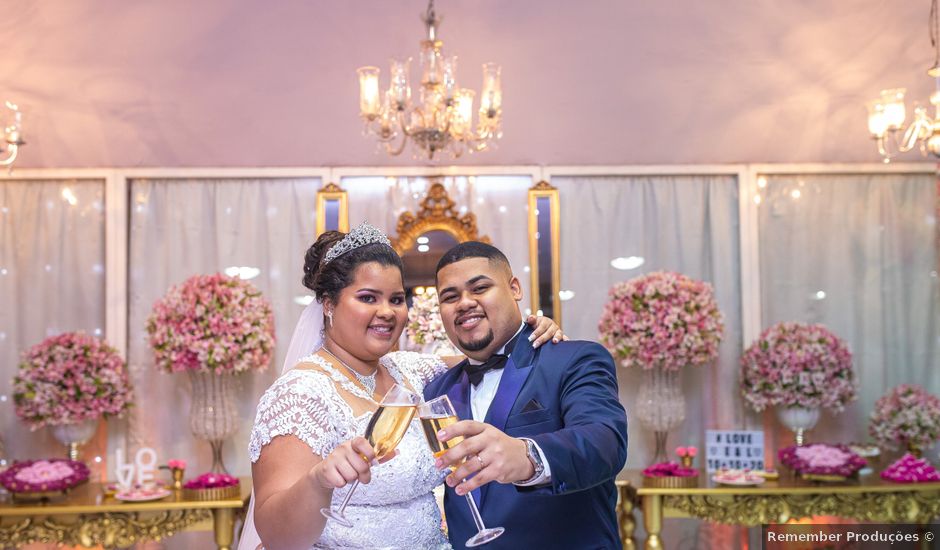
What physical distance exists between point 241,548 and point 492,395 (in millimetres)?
1230

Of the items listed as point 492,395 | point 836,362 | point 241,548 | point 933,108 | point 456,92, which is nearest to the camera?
point 492,395

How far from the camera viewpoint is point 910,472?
6.18m

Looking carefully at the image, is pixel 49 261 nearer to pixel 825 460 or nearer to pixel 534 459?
pixel 825 460

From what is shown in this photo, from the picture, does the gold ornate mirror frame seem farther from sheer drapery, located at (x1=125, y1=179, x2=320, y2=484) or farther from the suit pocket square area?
the suit pocket square area

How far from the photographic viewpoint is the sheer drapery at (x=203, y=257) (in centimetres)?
705

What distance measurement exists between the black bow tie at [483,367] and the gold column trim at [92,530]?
3311mm

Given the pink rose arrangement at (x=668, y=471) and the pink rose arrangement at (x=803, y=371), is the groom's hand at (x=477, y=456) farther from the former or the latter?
the pink rose arrangement at (x=803, y=371)

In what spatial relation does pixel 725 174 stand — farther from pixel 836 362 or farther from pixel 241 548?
pixel 241 548

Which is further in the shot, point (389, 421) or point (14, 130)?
point (14, 130)

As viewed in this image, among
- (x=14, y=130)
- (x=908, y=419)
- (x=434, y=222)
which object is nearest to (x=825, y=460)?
(x=908, y=419)

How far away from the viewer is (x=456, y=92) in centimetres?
528

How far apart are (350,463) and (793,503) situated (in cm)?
456

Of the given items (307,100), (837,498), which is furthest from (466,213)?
(837,498)

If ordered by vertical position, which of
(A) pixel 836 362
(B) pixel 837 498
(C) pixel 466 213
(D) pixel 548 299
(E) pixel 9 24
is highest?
(E) pixel 9 24
